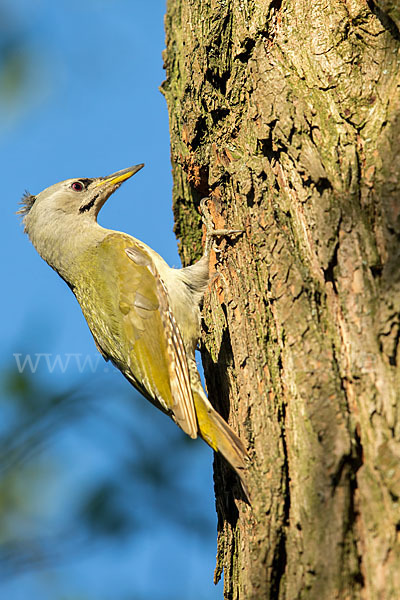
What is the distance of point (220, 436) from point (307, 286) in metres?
0.96

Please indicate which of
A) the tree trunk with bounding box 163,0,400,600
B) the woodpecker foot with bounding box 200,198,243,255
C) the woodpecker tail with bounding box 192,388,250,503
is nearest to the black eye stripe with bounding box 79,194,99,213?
the woodpecker foot with bounding box 200,198,243,255

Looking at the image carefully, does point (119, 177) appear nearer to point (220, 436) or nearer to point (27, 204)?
point (27, 204)

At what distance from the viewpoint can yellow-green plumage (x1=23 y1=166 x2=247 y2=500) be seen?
141 inches

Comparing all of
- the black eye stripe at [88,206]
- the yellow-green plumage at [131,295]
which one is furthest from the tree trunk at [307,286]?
the black eye stripe at [88,206]

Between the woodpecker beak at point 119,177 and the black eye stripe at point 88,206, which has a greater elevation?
the woodpecker beak at point 119,177

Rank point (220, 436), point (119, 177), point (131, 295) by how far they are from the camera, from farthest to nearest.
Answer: point (119, 177)
point (131, 295)
point (220, 436)

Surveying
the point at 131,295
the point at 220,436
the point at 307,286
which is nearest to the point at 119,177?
the point at 131,295

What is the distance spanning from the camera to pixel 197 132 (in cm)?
362

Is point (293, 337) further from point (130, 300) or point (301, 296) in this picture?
point (130, 300)

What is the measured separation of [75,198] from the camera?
4855 mm

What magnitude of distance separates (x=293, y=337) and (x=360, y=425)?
19.8 inches

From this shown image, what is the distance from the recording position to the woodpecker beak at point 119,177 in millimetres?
4723

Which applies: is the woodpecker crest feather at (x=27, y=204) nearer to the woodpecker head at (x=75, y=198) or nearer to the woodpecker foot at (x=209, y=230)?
the woodpecker head at (x=75, y=198)

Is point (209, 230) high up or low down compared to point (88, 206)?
down
